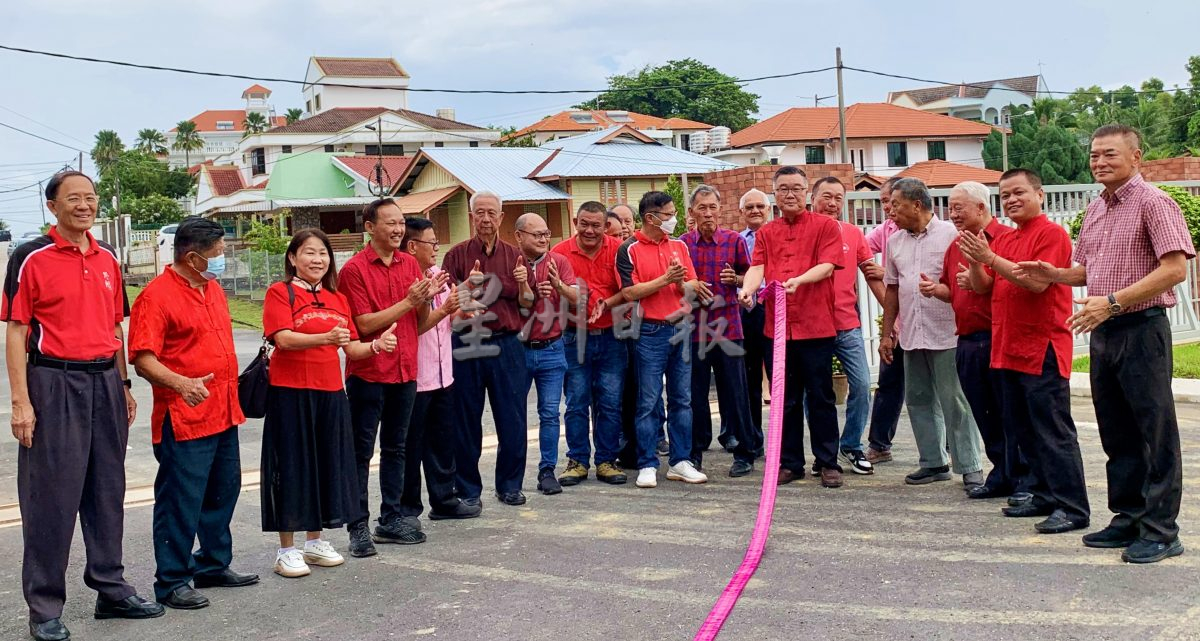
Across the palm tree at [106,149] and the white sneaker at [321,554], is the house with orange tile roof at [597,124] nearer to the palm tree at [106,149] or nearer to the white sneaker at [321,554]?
the palm tree at [106,149]

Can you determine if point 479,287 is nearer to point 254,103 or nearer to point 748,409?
point 748,409

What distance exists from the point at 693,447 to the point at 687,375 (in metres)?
0.69

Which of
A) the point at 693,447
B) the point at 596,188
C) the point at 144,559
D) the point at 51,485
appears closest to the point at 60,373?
the point at 51,485

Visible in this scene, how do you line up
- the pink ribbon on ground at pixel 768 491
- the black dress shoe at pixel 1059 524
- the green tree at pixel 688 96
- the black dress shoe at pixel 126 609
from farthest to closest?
the green tree at pixel 688 96 → the black dress shoe at pixel 1059 524 → the black dress shoe at pixel 126 609 → the pink ribbon on ground at pixel 768 491

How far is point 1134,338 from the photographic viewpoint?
17.8ft

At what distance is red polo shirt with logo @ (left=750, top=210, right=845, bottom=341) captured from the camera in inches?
299

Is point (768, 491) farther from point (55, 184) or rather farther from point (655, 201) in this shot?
point (55, 184)

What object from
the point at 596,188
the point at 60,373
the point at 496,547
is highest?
the point at 596,188

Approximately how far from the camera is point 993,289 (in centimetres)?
652

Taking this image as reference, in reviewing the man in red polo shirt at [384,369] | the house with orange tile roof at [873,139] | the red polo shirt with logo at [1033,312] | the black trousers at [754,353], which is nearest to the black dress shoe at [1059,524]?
the red polo shirt with logo at [1033,312]

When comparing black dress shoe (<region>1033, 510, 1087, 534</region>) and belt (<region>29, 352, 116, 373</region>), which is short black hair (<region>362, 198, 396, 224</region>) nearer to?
belt (<region>29, 352, 116, 373</region>)

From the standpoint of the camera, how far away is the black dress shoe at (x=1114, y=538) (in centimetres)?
568

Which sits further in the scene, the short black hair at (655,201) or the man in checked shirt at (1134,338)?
the short black hair at (655,201)

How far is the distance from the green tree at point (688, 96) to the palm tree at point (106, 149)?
36.7 metres
